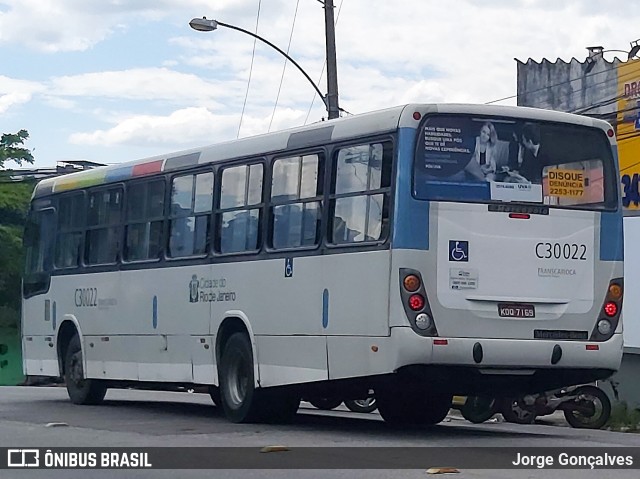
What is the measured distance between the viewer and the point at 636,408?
19.7 metres

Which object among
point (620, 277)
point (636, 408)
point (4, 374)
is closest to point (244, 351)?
point (620, 277)

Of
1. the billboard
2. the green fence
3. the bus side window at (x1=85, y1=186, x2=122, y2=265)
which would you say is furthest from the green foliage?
the bus side window at (x1=85, y1=186, x2=122, y2=265)

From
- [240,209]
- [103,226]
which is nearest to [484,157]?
[240,209]

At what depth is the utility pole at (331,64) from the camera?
23.7m

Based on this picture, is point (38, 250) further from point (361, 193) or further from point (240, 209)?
point (361, 193)

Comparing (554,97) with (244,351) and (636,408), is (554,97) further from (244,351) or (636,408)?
(244,351)

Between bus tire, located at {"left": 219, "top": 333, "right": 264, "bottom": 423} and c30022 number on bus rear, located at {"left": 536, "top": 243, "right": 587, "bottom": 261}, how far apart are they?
3585 mm

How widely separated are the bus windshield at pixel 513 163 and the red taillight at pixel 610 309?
0.99m

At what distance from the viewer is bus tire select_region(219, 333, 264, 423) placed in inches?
604

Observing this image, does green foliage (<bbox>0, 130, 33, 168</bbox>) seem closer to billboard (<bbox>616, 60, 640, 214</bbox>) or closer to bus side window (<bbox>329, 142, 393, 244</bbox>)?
billboard (<bbox>616, 60, 640, 214</bbox>)

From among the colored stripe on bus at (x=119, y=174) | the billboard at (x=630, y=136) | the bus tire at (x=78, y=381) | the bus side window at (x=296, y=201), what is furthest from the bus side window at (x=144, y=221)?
the billboard at (x=630, y=136)

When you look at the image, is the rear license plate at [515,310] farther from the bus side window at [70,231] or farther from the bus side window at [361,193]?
the bus side window at [70,231]

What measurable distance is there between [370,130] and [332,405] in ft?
17.2

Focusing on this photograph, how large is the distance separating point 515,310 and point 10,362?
24.3 metres
